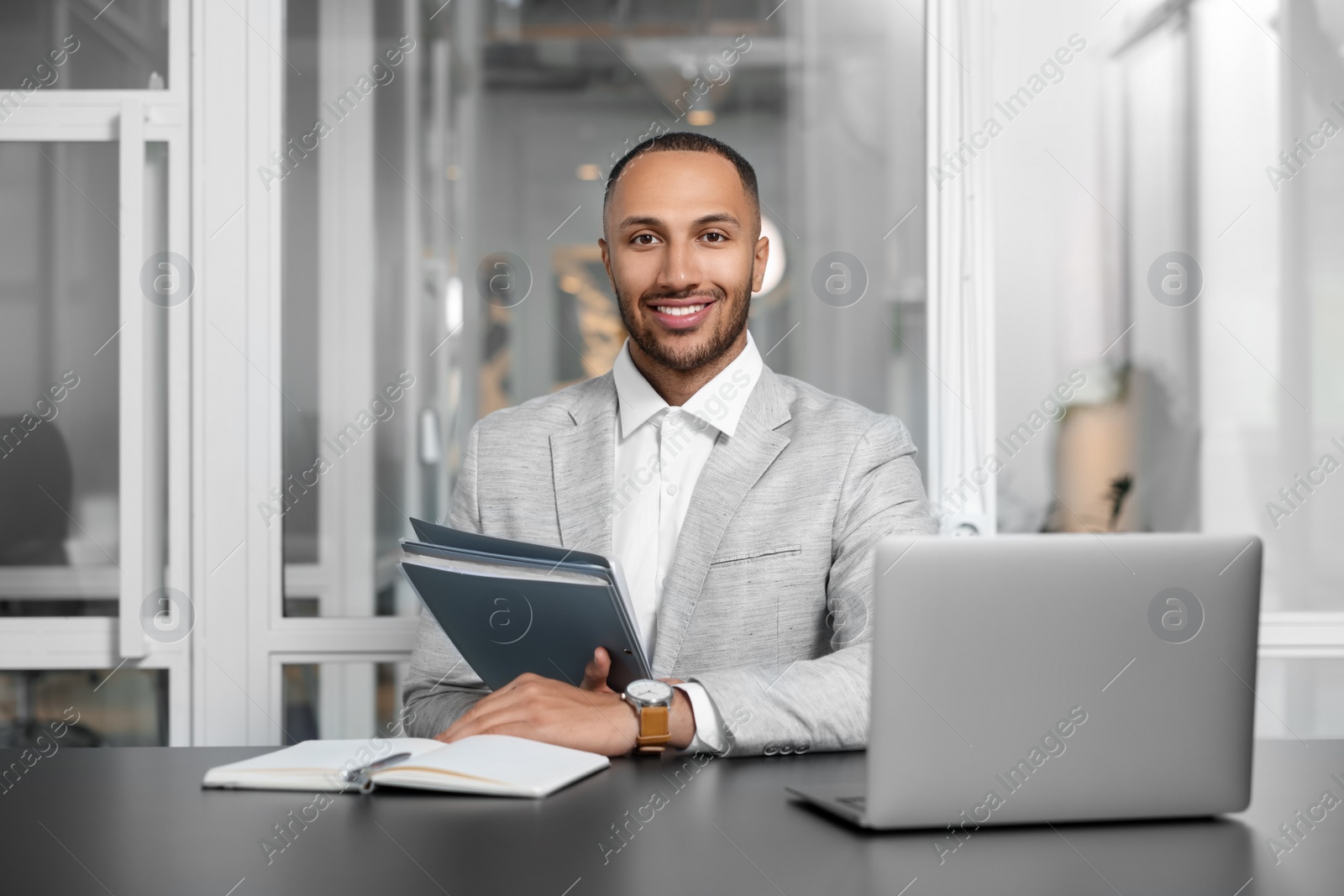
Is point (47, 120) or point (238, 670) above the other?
point (47, 120)

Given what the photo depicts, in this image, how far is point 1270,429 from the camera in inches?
100

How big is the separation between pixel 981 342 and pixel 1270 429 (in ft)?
2.26

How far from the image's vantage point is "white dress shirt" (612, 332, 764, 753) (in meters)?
1.89

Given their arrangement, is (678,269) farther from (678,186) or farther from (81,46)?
(81,46)

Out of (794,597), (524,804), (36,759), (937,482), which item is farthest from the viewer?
(937,482)

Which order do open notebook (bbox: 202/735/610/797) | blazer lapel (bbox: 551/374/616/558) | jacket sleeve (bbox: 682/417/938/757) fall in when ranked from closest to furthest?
open notebook (bbox: 202/735/610/797) < jacket sleeve (bbox: 682/417/938/757) < blazer lapel (bbox: 551/374/616/558)

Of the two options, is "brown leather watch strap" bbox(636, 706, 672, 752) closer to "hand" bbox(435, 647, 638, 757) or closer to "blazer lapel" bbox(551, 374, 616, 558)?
"hand" bbox(435, 647, 638, 757)

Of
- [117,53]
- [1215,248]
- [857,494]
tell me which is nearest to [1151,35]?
[1215,248]

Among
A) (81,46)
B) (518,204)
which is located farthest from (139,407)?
→ (518,204)

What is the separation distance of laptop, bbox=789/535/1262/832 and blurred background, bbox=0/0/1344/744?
1489 millimetres

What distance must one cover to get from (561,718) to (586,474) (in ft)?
2.17

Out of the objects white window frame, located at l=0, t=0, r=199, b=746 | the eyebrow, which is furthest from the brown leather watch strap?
white window frame, located at l=0, t=0, r=199, b=746

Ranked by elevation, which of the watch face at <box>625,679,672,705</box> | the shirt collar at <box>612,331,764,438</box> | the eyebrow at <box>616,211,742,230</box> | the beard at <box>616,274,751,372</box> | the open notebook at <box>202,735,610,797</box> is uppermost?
the eyebrow at <box>616,211,742,230</box>

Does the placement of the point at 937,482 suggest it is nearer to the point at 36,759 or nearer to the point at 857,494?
the point at 857,494
